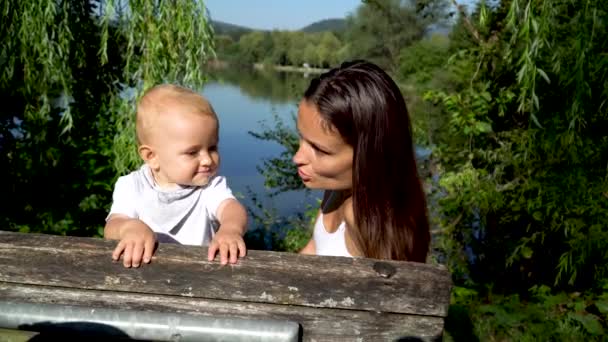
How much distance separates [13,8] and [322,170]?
2.94 m

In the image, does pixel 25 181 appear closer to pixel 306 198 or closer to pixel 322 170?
pixel 322 170

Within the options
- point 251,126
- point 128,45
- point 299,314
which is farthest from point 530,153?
point 251,126

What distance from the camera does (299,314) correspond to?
114 cm

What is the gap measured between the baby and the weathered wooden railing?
1.44 feet

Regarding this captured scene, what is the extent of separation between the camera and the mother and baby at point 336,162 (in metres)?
1.66

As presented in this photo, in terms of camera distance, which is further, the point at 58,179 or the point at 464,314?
the point at 58,179

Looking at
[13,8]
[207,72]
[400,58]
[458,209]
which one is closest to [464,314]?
[458,209]

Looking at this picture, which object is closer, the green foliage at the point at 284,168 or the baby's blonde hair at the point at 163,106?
the baby's blonde hair at the point at 163,106

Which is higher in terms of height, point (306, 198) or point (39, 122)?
point (39, 122)

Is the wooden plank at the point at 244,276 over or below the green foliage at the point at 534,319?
over

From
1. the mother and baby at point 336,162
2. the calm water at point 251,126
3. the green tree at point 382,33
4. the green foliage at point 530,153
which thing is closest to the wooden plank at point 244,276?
the mother and baby at point 336,162

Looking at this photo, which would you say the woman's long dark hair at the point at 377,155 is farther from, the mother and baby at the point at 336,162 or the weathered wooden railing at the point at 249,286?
the weathered wooden railing at the point at 249,286

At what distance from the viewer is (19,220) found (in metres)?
4.62

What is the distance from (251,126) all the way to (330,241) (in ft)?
38.8
